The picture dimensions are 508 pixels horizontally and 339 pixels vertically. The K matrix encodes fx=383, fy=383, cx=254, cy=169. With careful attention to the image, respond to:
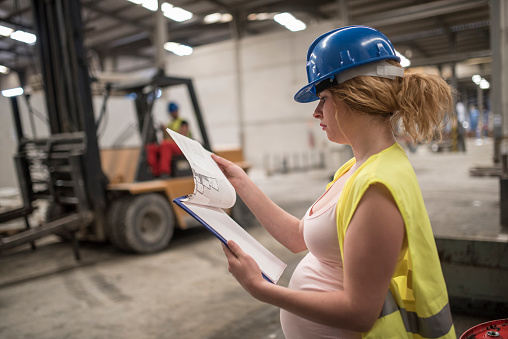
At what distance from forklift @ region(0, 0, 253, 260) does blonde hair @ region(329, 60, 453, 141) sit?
4562 mm

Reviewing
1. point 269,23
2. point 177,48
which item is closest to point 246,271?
point 177,48

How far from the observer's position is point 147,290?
3877mm

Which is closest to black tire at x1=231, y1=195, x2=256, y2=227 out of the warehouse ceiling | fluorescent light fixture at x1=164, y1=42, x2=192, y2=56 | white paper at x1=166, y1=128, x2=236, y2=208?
white paper at x1=166, y1=128, x2=236, y2=208

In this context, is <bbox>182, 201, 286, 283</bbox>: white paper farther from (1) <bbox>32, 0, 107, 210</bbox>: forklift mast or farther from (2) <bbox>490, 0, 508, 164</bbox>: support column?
(2) <bbox>490, 0, 508, 164</bbox>: support column

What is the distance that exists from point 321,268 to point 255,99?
55.4 feet

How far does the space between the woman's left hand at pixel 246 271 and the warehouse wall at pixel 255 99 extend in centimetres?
1432

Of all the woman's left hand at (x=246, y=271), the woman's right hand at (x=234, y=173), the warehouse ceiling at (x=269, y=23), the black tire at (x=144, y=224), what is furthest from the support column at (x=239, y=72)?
the woman's left hand at (x=246, y=271)

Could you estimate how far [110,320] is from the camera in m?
3.22

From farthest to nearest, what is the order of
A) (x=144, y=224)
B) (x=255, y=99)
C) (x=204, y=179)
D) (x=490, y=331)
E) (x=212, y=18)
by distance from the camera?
(x=255, y=99) < (x=212, y=18) < (x=144, y=224) < (x=490, y=331) < (x=204, y=179)

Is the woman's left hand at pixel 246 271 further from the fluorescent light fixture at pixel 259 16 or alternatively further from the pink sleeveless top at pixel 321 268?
the fluorescent light fixture at pixel 259 16

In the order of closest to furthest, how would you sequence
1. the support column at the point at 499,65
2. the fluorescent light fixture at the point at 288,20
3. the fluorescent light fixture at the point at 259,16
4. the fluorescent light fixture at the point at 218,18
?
the support column at the point at 499,65 < the fluorescent light fixture at the point at 288,20 < the fluorescent light fixture at the point at 259,16 < the fluorescent light fixture at the point at 218,18

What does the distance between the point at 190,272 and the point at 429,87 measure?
3.83 meters

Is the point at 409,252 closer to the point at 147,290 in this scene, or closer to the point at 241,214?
the point at 147,290

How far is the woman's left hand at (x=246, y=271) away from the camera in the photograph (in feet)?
3.26
